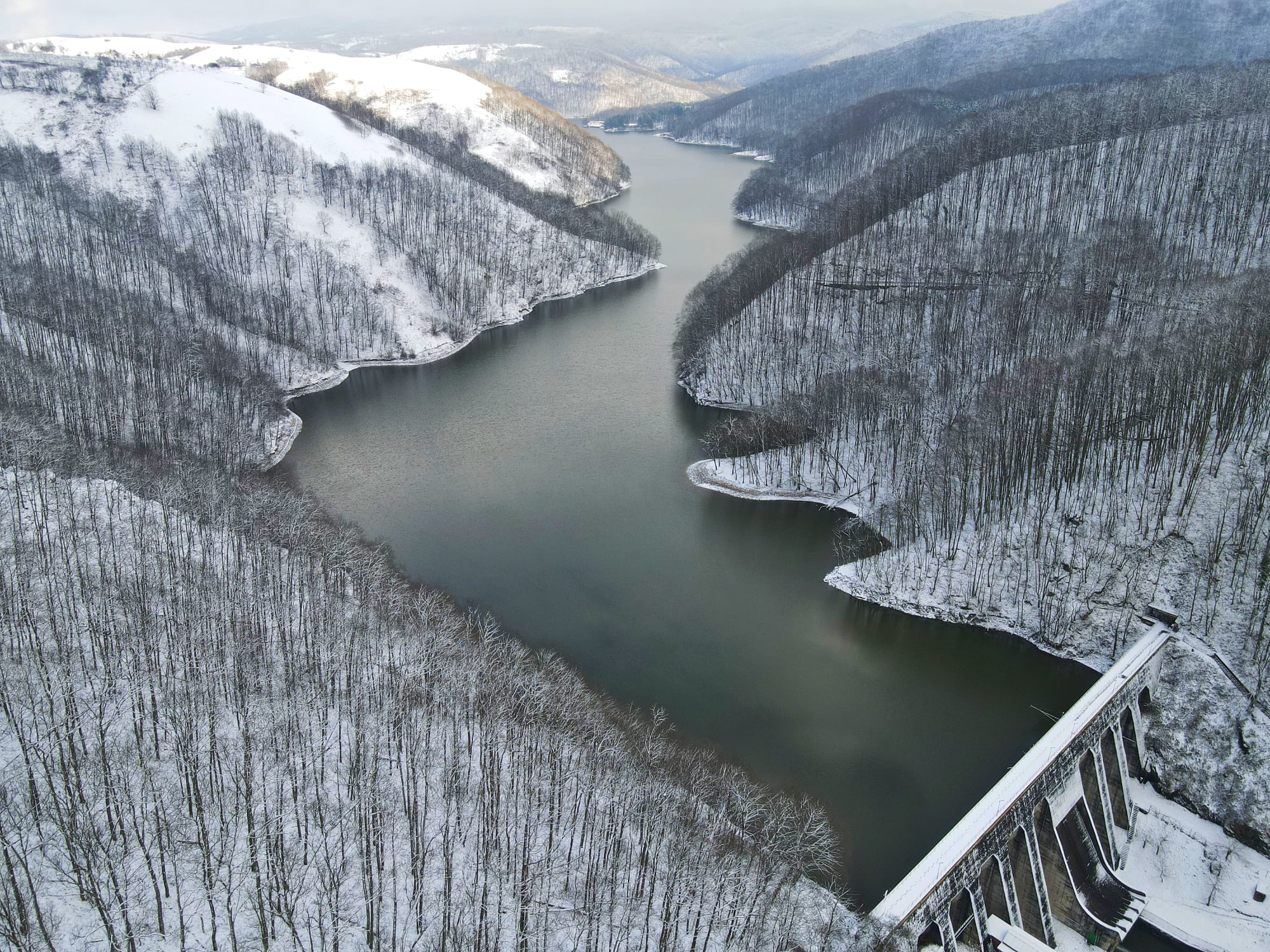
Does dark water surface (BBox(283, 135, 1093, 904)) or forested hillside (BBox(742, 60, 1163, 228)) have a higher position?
forested hillside (BBox(742, 60, 1163, 228))

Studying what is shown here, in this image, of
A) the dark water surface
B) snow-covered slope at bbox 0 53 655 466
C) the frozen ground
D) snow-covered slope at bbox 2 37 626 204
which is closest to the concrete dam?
the frozen ground

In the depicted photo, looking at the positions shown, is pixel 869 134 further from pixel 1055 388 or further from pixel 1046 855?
pixel 1046 855

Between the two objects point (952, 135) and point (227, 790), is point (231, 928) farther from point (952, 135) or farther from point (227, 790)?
point (952, 135)

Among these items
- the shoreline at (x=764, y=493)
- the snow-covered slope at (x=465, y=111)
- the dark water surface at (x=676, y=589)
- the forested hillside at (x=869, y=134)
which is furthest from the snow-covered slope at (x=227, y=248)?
the forested hillside at (x=869, y=134)

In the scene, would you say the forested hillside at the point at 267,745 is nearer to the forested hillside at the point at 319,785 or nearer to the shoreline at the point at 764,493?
the forested hillside at the point at 319,785

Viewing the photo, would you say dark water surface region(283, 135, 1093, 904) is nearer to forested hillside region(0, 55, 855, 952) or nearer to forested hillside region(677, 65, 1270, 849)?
forested hillside region(0, 55, 855, 952)

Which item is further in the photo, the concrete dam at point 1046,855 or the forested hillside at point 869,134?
the forested hillside at point 869,134

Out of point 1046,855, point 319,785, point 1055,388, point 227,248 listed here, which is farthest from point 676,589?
point 227,248
